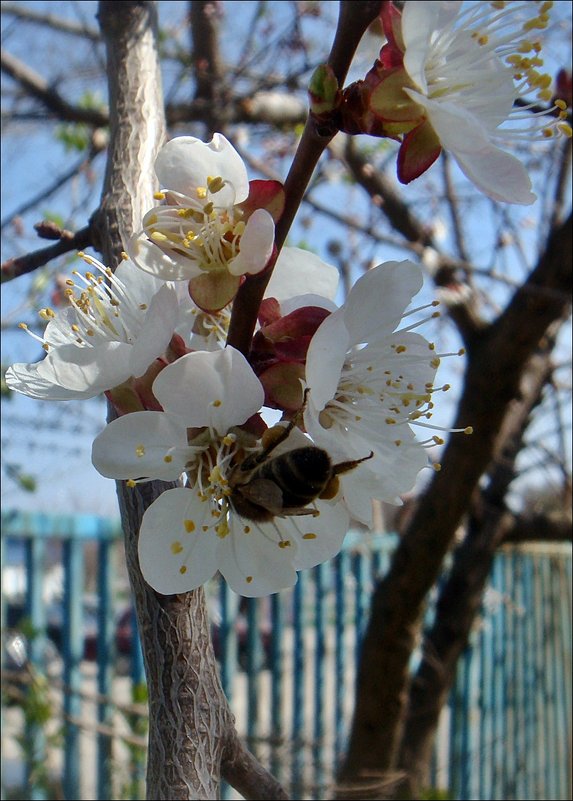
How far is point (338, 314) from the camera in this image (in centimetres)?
51

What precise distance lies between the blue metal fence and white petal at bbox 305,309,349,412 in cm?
138

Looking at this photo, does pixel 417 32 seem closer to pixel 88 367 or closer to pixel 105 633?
pixel 88 367

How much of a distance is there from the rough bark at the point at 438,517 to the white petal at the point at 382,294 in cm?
157

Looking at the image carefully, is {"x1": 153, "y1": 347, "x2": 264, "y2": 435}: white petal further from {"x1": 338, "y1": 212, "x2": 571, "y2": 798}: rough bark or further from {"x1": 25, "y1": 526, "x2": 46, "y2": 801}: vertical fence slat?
{"x1": 25, "y1": 526, "x2": 46, "y2": 801}: vertical fence slat

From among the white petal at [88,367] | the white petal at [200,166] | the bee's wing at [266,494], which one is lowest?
the bee's wing at [266,494]

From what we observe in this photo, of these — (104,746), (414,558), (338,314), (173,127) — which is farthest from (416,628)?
(338,314)

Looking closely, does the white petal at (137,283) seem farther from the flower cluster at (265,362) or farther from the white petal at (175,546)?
the white petal at (175,546)

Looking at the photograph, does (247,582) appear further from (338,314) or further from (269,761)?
(269,761)

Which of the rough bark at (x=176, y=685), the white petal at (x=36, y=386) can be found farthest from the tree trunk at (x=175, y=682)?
the white petal at (x=36, y=386)

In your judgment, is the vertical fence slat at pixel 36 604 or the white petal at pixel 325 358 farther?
the vertical fence slat at pixel 36 604

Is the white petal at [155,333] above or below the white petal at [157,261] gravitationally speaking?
below

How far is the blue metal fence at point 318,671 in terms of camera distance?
7.33 feet

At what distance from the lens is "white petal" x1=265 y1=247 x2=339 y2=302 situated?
645 millimetres

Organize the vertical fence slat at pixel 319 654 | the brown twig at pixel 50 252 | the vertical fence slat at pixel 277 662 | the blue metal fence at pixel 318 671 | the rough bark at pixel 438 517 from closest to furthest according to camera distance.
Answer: the brown twig at pixel 50 252 → the rough bark at pixel 438 517 → the blue metal fence at pixel 318 671 → the vertical fence slat at pixel 277 662 → the vertical fence slat at pixel 319 654
